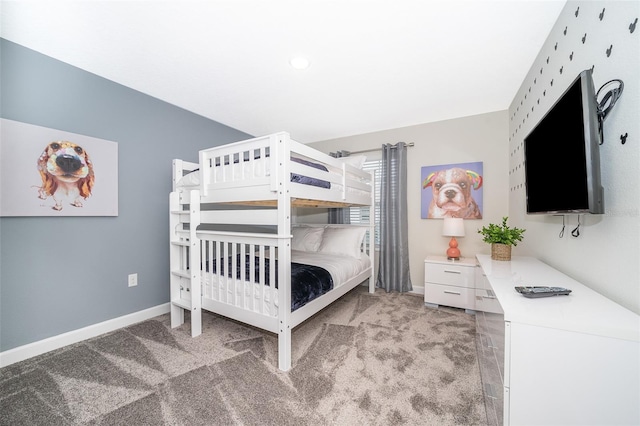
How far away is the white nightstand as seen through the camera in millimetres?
2637

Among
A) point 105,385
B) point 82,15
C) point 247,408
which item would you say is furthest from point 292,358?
point 82,15

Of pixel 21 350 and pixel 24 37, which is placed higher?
pixel 24 37

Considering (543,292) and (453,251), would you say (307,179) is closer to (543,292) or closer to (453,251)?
(543,292)

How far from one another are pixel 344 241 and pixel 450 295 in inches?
51.9

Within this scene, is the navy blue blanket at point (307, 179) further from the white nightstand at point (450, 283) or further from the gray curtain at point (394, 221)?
the white nightstand at point (450, 283)

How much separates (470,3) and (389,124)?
1.90m

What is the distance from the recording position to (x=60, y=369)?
1.71 meters

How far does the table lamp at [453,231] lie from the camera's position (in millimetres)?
2848

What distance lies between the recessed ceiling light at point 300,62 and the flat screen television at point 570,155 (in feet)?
5.42

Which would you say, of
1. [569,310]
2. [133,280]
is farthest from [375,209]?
[133,280]

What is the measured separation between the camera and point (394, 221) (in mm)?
3396

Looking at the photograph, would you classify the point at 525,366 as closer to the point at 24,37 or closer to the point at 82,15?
the point at 82,15

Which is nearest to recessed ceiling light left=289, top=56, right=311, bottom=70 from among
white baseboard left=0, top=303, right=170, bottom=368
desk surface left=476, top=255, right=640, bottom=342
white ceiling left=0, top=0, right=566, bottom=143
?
white ceiling left=0, top=0, right=566, bottom=143

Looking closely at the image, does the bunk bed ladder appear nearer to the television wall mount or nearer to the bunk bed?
the bunk bed
